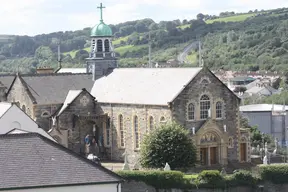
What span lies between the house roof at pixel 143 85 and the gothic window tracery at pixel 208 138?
354 cm

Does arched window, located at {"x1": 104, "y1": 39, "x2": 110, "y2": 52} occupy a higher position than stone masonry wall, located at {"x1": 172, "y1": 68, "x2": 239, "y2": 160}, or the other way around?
arched window, located at {"x1": 104, "y1": 39, "x2": 110, "y2": 52}

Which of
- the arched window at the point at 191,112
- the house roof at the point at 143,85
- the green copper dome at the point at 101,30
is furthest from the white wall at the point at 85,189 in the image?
the green copper dome at the point at 101,30

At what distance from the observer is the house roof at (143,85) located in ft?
207

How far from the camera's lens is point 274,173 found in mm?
56844

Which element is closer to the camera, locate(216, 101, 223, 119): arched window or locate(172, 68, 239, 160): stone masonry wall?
locate(172, 68, 239, 160): stone masonry wall

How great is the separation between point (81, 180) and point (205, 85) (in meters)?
27.3

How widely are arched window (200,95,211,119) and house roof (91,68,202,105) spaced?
5.72ft

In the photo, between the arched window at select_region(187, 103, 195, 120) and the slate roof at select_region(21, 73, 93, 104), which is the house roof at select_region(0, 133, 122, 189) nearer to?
the arched window at select_region(187, 103, 195, 120)

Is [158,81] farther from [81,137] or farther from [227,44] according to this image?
[227,44]

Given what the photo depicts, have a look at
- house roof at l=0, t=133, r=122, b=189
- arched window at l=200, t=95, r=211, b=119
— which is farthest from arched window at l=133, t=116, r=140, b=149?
house roof at l=0, t=133, r=122, b=189

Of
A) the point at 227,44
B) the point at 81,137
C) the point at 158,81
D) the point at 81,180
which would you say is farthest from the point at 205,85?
the point at 227,44

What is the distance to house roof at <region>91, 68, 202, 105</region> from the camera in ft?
207

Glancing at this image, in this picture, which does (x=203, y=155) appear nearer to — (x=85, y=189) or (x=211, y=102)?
(x=211, y=102)

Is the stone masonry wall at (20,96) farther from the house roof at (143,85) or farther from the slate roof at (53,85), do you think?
the house roof at (143,85)
